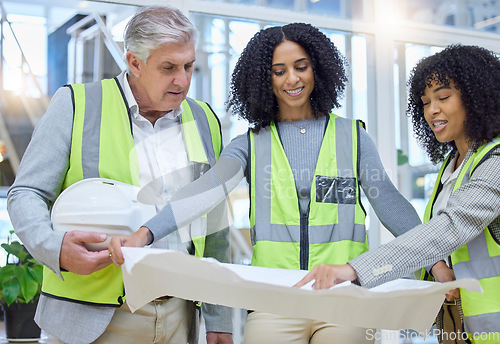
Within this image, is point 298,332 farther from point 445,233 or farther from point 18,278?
point 18,278

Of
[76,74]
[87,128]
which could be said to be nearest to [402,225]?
[87,128]

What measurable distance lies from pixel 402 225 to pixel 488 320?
0.39 m

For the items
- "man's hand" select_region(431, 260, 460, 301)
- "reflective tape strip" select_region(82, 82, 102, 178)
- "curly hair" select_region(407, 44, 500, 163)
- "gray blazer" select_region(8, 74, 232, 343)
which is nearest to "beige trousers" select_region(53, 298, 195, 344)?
"gray blazer" select_region(8, 74, 232, 343)

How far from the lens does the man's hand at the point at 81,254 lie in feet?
5.02

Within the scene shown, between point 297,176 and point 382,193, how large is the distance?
28cm

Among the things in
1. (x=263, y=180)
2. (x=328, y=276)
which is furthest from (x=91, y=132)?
(x=328, y=276)

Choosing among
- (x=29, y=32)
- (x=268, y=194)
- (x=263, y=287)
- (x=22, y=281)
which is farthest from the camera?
(x=22, y=281)

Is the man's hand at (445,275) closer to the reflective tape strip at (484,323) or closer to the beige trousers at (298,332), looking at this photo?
the reflective tape strip at (484,323)

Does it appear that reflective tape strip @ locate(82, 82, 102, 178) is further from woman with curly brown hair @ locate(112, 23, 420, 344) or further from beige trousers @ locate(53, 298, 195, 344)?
beige trousers @ locate(53, 298, 195, 344)

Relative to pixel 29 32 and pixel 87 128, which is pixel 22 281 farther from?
pixel 87 128

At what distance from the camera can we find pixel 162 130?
1.87m

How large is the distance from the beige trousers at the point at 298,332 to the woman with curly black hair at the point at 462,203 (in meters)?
0.27

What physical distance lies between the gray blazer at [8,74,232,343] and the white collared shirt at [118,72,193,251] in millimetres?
205

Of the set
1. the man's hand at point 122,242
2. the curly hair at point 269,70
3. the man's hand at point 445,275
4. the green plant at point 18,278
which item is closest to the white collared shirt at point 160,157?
the man's hand at point 122,242
